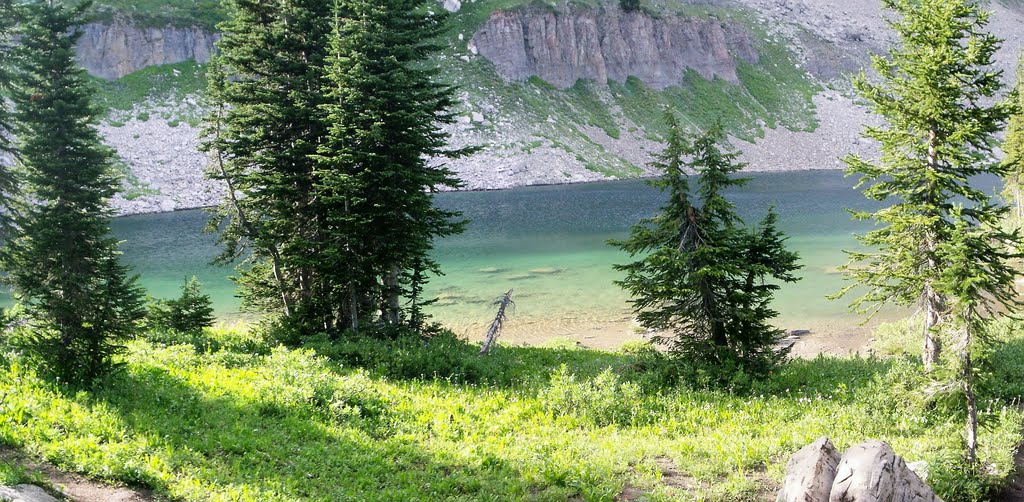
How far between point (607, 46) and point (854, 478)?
145004 millimetres

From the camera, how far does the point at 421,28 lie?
73.8ft

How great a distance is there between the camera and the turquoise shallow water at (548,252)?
118 ft

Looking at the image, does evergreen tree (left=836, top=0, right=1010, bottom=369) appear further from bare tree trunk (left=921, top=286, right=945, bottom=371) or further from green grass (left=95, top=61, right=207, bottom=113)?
green grass (left=95, top=61, right=207, bottom=113)

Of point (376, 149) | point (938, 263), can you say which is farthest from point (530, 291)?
point (938, 263)

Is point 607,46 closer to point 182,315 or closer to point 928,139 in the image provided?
point 182,315

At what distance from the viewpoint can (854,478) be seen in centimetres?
923

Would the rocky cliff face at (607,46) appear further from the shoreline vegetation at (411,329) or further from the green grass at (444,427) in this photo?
the green grass at (444,427)

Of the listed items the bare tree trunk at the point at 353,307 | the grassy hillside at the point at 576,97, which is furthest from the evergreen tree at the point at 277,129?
the grassy hillside at the point at 576,97

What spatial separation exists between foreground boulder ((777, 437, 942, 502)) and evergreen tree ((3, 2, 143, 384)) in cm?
1249

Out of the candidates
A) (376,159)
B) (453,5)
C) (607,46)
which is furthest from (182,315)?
(607,46)

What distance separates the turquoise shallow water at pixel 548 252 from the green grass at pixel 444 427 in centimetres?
694

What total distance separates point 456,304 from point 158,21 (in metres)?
103

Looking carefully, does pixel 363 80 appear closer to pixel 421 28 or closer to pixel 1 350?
pixel 421 28

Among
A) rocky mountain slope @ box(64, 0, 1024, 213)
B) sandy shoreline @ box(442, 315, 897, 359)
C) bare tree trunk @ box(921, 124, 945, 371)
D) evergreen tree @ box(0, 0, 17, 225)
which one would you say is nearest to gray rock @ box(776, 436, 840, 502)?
bare tree trunk @ box(921, 124, 945, 371)
